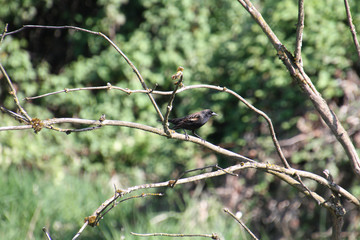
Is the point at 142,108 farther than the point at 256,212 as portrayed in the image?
Yes

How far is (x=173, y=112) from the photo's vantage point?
23.9 feet

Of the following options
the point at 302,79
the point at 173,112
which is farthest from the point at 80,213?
the point at 302,79

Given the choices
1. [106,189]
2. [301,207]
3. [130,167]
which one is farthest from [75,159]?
[301,207]

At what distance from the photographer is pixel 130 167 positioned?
7957 millimetres

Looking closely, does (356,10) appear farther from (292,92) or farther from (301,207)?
(301,207)

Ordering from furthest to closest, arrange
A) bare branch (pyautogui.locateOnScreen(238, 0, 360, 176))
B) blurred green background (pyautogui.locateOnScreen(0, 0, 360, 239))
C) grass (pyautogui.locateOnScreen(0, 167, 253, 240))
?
blurred green background (pyautogui.locateOnScreen(0, 0, 360, 239)), grass (pyautogui.locateOnScreen(0, 167, 253, 240)), bare branch (pyautogui.locateOnScreen(238, 0, 360, 176))

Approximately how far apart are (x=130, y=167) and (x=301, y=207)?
11.1 ft

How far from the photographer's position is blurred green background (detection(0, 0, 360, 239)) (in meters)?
5.23

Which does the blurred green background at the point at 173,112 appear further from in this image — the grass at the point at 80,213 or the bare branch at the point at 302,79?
the bare branch at the point at 302,79

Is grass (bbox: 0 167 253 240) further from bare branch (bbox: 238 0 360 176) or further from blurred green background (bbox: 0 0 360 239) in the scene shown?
bare branch (bbox: 238 0 360 176)

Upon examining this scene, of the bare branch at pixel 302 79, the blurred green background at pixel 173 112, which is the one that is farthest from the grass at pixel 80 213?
the bare branch at pixel 302 79

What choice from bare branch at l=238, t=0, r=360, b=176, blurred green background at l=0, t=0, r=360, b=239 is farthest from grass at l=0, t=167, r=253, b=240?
bare branch at l=238, t=0, r=360, b=176

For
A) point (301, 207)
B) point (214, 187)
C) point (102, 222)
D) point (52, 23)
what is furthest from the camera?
point (52, 23)

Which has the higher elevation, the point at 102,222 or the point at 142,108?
the point at 142,108
